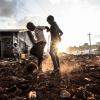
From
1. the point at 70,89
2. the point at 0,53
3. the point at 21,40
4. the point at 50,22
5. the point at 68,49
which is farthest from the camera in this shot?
the point at 68,49

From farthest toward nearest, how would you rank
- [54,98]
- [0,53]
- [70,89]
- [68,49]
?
[68,49] → [0,53] → [70,89] → [54,98]

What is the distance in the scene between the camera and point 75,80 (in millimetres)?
6805

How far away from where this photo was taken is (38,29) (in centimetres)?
946

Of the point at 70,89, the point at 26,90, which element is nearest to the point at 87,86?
the point at 70,89

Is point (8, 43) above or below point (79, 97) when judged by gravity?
above

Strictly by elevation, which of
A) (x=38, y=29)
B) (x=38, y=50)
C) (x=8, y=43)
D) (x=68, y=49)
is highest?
(x=68, y=49)

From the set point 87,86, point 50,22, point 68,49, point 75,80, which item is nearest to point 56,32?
point 50,22

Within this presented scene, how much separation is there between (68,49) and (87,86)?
86.9 metres

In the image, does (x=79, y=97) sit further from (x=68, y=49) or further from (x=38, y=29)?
(x=68, y=49)

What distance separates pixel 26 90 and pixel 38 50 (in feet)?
12.1

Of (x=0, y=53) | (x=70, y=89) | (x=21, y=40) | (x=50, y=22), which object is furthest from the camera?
(x=21, y=40)

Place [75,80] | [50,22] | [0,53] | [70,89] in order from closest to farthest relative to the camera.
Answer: [70,89]
[75,80]
[50,22]
[0,53]

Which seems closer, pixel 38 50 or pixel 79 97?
pixel 79 97

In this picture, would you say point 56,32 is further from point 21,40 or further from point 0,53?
point 21,40
